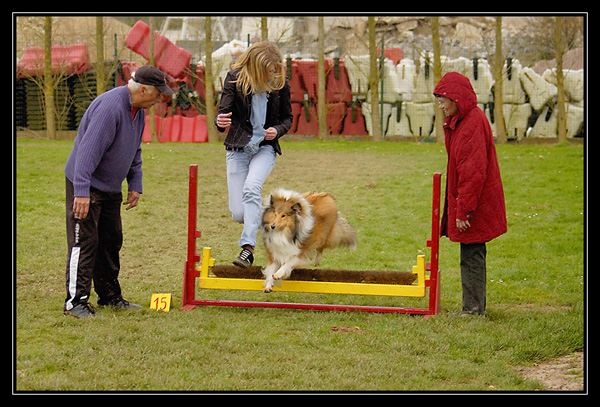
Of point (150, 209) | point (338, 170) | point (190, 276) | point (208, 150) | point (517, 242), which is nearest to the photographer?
point (190, 276)

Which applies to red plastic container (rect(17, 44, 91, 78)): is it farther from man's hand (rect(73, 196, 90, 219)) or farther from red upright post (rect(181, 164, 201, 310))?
man's hand (rect(73, 196, 90, 219))

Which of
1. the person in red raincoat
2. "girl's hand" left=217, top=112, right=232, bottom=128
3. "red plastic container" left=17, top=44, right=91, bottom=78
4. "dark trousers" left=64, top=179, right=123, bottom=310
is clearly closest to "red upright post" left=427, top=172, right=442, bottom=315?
the person in red raincoat

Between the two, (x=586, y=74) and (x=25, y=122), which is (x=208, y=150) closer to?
(x=25, y=122)

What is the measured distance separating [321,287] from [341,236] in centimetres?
79

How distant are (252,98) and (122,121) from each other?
1.07 meters

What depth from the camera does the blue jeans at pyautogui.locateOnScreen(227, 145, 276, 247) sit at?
5.65 metres

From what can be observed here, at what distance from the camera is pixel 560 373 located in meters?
4.56

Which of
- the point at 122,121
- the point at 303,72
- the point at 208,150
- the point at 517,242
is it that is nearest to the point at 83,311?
the point at 122,121

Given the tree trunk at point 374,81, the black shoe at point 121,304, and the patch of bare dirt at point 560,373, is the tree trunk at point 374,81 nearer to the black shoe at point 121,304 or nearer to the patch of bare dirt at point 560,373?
the black shoe at point 121,304

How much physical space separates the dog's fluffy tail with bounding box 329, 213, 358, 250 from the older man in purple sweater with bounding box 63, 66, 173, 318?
6.46 ft

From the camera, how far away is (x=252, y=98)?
5.64 meters

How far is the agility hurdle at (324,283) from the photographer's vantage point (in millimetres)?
5781

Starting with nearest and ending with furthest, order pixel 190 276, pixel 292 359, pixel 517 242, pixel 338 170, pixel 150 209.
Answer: pixel 292 359
pixel 190 276
pixel 517 242
pixel 150 209
pixel 338 170

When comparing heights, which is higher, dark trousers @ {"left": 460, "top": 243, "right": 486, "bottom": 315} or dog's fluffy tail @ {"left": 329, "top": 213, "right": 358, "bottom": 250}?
dog's fluffy tail @ {"left": 329, "top": 213, "right": 358, "bottom": 250}
